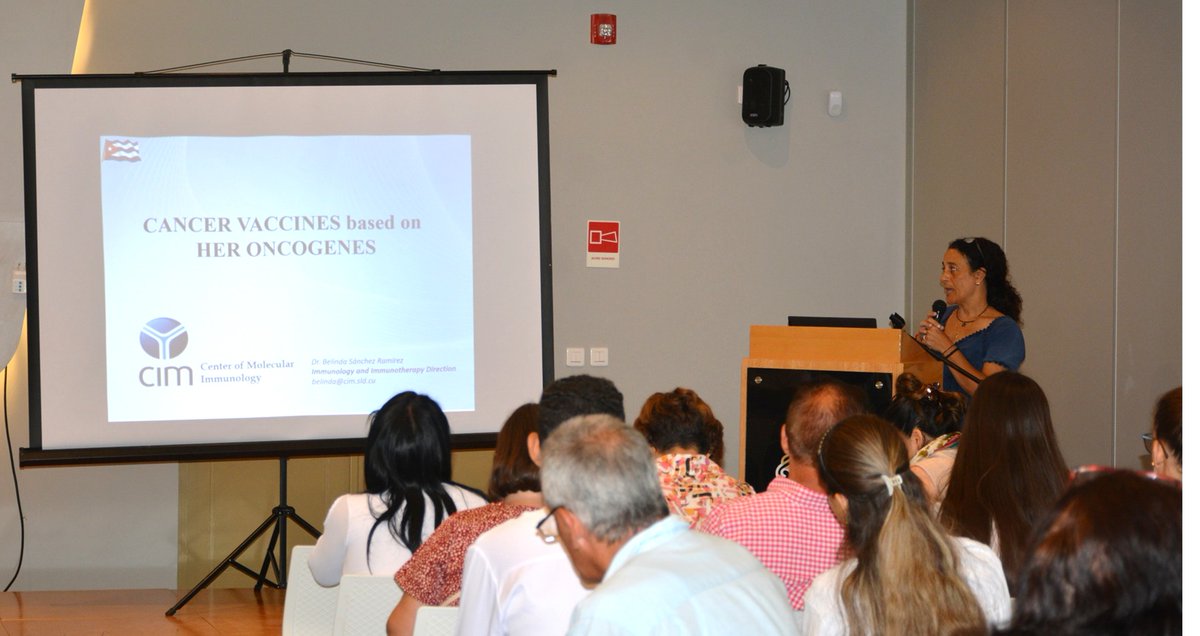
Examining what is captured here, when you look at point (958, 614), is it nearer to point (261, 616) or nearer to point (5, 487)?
point (261, 616)

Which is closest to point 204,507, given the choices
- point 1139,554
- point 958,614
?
point 958,614

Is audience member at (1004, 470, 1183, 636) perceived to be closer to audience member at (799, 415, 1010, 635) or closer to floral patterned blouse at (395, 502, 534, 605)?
audience member at (799, 415, 1010, 635)

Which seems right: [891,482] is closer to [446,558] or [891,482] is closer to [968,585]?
[968,585]

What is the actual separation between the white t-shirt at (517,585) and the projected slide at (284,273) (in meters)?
2.87

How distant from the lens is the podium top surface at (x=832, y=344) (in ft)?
13.7

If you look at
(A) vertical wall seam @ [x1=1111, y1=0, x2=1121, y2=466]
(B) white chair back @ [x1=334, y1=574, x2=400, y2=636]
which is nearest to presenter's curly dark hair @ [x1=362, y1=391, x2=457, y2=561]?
(B) white chair back @ [x1=334, y1=574, x2=400, y2=636]

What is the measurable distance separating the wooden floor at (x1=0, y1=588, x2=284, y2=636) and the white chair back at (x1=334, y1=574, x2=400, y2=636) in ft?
7.81

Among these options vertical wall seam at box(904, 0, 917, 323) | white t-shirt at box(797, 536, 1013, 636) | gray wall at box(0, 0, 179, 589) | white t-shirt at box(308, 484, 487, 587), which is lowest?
gray wall at box(0, 0, 179, 589)

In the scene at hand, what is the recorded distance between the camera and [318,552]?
2.90 m

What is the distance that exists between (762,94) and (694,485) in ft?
11.4

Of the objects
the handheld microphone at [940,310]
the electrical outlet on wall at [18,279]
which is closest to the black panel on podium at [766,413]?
the handheld microphone at [940,310]

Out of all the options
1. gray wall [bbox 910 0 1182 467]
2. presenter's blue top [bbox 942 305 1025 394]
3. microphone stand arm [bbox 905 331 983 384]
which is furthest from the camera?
presenter's blue top [bbox 942 305 1025 394]

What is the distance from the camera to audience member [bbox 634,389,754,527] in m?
3.07

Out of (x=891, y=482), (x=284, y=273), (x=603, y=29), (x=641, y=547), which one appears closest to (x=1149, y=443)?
(x=891, y=482)
